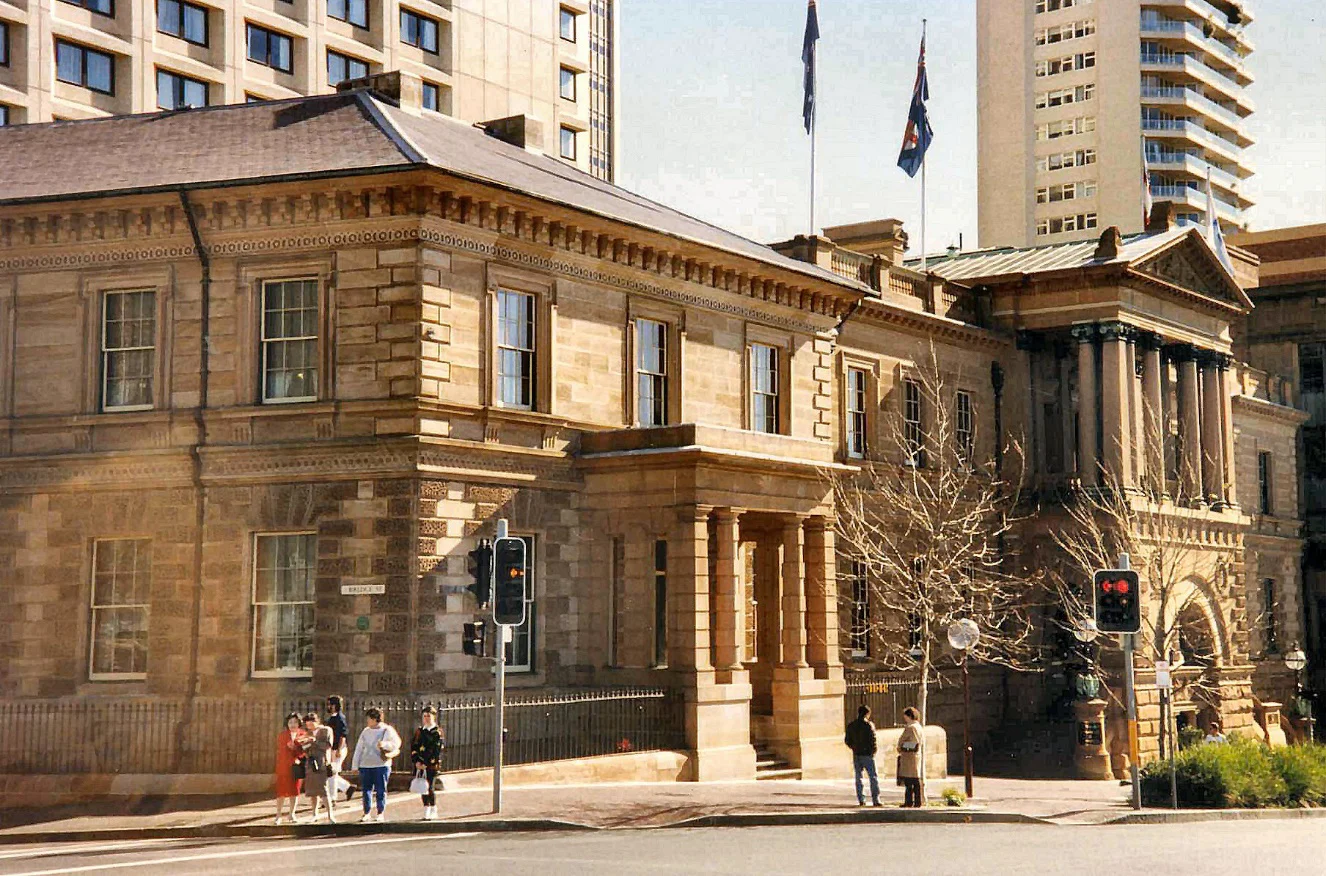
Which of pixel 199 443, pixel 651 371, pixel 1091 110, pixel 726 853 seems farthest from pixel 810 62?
pixel 1091 110

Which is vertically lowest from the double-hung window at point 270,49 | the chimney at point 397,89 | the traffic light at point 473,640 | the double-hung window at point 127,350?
the traffic light at point 473,640

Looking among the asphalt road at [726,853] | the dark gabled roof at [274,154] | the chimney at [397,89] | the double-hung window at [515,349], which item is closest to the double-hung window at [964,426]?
the dark gabled roof at [274,154]

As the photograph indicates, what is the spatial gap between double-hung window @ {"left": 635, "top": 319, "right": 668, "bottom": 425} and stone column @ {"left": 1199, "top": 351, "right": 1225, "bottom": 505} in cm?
2738

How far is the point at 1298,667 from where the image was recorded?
2403 inches

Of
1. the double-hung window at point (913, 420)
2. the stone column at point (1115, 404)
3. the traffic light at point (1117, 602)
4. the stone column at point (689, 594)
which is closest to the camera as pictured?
the traffic light at point (1117, 602)

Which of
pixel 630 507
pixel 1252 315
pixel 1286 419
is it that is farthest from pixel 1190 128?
pixel 630 507

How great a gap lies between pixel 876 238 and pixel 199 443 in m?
27.5

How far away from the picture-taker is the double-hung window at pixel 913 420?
5040 centimetres

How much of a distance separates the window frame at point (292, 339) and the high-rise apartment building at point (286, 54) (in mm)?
26894

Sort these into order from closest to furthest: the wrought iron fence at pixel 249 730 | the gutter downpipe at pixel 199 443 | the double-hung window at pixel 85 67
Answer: the wrought iron fence at pixel 249 730
the gutter downpipe at pixel 199 443
the double-hung window at pixel 85 67

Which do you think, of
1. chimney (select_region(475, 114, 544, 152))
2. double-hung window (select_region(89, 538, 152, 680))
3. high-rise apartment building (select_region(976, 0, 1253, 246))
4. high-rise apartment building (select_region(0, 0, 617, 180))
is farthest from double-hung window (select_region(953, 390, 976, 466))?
high-rise apartment building (select_region(976, 0, 1253, 246))

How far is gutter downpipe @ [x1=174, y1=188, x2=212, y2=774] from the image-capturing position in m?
31.8

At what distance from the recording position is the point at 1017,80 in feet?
353

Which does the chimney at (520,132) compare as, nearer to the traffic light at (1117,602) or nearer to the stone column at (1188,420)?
the traffic light at (1117,602)
